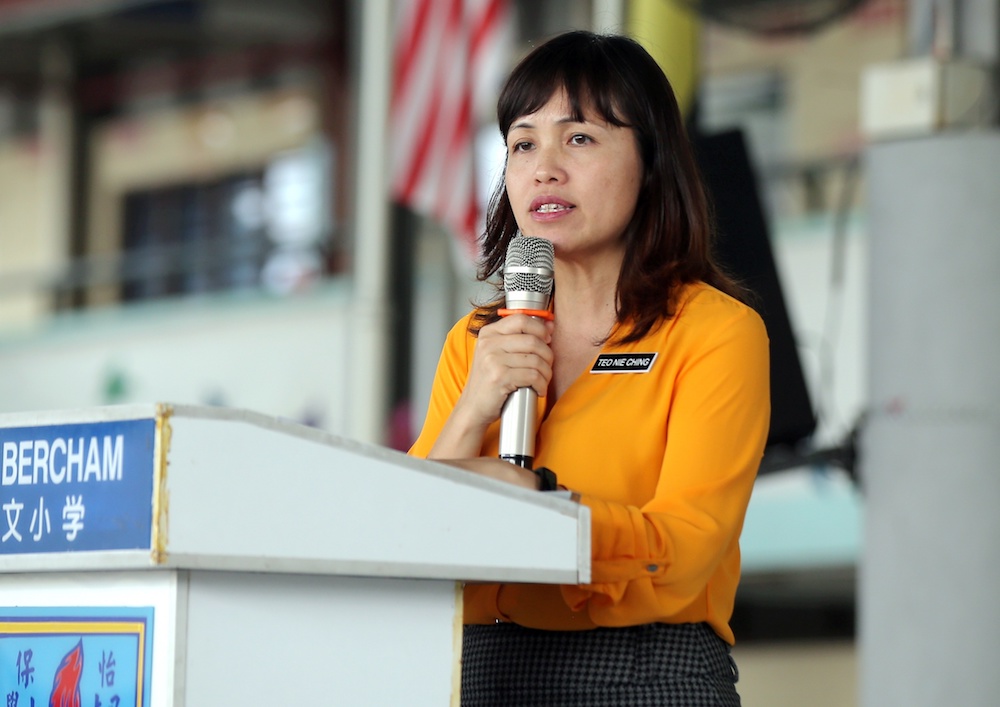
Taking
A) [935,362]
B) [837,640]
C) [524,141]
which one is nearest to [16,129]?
[837,640]

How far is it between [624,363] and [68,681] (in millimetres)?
587

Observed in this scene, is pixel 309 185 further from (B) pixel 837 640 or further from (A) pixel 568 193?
(A) pixel 568 193

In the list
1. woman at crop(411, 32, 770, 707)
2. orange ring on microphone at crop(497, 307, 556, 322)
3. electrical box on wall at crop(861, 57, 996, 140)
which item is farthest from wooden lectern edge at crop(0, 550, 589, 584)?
electrical box on wall at crop(861, 57, 996, 140)

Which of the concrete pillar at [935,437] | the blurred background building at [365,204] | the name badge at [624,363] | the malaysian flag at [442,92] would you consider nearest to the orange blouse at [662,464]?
the name badge at [624,363]

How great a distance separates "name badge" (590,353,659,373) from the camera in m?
1.38

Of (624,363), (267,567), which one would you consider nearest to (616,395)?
(624,363)

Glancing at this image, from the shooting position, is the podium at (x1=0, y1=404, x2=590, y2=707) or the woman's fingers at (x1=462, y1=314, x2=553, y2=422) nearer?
the podium at (x1=0, y1=404, x2=590, y2=707)

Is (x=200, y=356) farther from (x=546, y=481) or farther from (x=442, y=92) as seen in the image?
(x=546, y=481)

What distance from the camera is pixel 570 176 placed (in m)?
1.45

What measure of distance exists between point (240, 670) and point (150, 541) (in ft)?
0.40

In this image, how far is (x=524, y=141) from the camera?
1.49 metres

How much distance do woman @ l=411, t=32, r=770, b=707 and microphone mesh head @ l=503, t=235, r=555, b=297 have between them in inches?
1.5

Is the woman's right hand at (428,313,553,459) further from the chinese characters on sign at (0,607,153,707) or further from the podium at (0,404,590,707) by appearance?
the chinese characters on sign at (0,607,153,707)

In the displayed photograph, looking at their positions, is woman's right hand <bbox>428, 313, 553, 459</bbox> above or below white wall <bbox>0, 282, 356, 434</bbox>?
below
